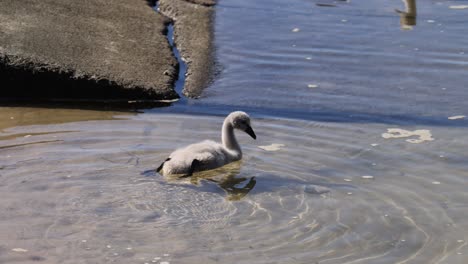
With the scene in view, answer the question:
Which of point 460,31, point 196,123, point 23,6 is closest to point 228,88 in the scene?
point 196,123

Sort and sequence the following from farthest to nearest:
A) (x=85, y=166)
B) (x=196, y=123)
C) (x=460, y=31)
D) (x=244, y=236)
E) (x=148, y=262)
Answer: (x=460, y=31) → (x=196, y=123) → (x=85, y=166) → (x=244, y=236) → (x=148, y=262)

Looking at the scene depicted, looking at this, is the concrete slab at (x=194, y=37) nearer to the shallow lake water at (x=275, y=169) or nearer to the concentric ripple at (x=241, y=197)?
the shallow lake water at (x=275, y=169)

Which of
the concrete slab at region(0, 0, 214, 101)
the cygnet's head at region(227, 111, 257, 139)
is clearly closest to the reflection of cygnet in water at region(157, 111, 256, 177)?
the cygnet's head at region(227, 111, 257, 139)

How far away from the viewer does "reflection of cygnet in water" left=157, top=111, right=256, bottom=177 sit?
26.4 feet

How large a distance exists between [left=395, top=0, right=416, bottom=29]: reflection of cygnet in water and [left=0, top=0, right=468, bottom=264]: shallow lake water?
0.95 m

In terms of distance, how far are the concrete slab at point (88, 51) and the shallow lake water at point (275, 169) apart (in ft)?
1.45

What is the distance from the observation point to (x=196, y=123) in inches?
372

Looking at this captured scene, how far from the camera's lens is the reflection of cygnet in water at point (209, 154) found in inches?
316

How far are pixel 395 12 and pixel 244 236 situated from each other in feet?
27.2

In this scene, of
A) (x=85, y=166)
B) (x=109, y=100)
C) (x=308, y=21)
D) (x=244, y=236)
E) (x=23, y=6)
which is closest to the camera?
(x=244, y=236)

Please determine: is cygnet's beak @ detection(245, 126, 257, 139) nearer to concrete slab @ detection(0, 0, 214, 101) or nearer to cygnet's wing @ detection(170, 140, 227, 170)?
cygnet's wing @ detection(170, 140, 227, 170)

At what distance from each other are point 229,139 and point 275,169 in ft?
2.35

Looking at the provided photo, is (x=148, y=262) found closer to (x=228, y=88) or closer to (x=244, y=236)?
(x=244, y=236)

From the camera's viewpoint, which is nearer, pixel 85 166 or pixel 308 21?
pixel 85 166
